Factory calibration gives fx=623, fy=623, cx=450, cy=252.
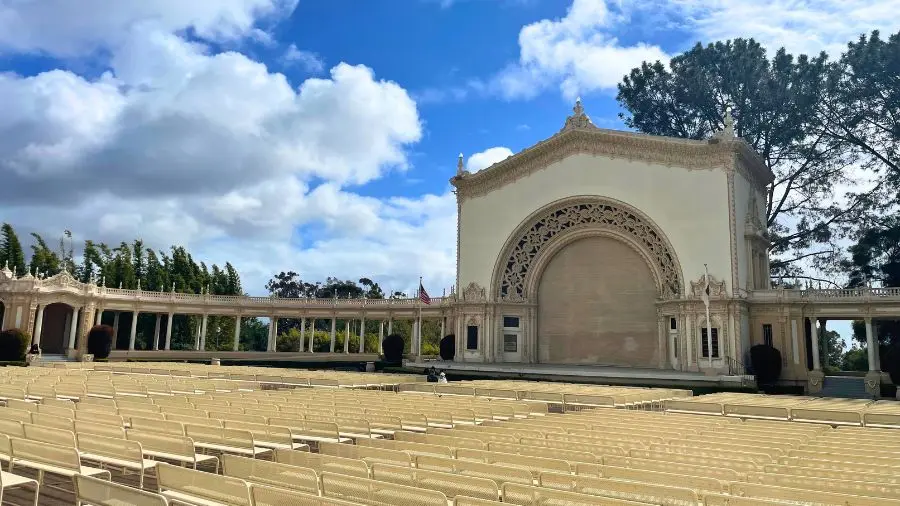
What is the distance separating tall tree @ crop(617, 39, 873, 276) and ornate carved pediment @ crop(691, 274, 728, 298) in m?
14.7

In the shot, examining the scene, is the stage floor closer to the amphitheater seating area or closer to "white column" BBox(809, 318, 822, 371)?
"white column" BBox(809, 318, 822, 371)

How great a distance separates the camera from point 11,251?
5228 cm

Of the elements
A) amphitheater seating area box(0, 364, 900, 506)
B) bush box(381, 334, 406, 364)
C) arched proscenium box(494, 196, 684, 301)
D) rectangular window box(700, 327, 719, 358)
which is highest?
arched proscenium box(494, 196, 684, 301)

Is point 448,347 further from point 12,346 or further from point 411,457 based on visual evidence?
point 411,457

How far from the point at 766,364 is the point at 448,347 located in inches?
812

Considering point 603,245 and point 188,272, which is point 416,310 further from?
point 188,272

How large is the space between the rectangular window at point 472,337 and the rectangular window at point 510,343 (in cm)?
209

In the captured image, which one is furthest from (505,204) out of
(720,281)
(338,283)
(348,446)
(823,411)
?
(338,283)

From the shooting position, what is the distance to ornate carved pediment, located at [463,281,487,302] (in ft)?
146

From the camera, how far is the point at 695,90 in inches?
2045

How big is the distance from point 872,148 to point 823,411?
3827 cm

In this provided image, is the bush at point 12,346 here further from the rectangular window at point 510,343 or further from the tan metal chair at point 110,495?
the tan metal chair at point 110,495

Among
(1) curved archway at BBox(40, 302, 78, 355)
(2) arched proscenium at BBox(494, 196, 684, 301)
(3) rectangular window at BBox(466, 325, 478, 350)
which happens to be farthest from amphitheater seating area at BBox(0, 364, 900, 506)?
(1) curved archway at BBox(40, 302, 78, 355)

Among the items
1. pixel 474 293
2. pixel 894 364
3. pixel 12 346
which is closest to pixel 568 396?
pixel 894 364
